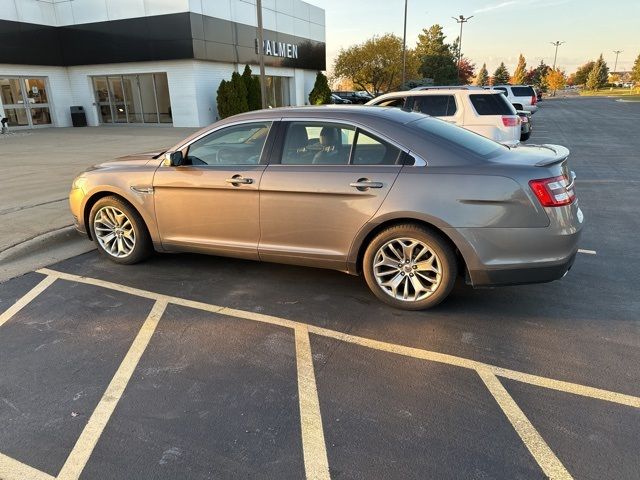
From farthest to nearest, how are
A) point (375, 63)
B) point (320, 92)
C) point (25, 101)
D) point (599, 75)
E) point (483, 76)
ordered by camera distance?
1. point (483, 76)
2. point (599, 75)
3. point (375, 63)
4. point (320, 92)
5. point (25, 101)

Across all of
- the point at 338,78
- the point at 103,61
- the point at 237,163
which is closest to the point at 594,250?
the point at 237,163

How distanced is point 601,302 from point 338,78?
46.3 meters

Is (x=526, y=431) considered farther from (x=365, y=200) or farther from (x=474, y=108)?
(x=474, y=108)

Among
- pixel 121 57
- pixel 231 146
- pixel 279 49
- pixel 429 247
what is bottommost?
pixel 429 247

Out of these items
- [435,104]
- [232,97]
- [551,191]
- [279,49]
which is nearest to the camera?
[551,191]

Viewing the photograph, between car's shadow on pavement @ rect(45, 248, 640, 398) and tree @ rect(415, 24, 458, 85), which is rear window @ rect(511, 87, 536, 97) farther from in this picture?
tree @ rect(415, 24, 458, 85)

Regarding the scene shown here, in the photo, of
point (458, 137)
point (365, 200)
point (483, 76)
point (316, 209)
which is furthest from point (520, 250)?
point (483, 76)

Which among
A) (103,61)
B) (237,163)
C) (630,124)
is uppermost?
(103,61)

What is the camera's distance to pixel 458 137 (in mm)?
4188

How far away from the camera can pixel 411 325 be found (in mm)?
3822

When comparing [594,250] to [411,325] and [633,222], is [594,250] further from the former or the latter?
[411,325]

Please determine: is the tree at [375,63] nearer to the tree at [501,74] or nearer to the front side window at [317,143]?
the front side window at [317,143]

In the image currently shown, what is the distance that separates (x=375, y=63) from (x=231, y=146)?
43309mm

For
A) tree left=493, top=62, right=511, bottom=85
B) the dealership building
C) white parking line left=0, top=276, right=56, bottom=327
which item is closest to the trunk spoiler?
white parking line left=0, top=276, right=56, bottom=327
